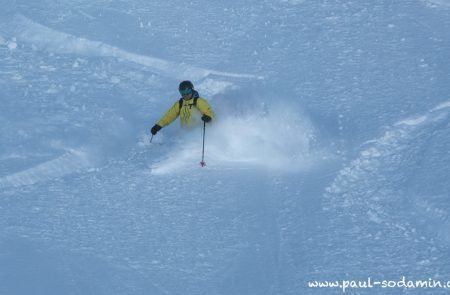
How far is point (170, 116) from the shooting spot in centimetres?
844

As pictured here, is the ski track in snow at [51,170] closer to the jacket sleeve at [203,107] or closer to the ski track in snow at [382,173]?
the jacket sleeve at [203,107]

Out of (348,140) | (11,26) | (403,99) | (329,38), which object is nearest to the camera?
(348,140)

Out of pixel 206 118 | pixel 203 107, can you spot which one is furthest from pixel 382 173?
pixel 203 107

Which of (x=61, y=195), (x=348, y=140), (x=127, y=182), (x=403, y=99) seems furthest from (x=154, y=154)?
(x=403, y=99)

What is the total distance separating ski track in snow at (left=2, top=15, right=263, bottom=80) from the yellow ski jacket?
152 centimetres

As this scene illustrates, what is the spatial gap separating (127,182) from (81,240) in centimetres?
114

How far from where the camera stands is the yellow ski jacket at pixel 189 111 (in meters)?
8.30

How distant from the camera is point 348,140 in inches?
327

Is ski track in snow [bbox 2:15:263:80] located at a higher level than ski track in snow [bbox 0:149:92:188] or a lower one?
higher

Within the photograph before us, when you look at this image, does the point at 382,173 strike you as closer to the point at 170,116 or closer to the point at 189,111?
the point at 189,111

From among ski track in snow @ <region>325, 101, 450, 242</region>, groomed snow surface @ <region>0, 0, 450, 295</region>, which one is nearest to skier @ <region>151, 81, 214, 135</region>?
groomed snow surface @ <region>0, 0, 450, 295</region>

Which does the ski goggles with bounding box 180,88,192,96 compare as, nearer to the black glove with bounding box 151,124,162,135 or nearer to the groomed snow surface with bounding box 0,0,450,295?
the black glove with bounding box 151,124,162,135

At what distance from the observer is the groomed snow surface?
6.69 m

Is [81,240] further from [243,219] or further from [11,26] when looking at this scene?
[11,26]
